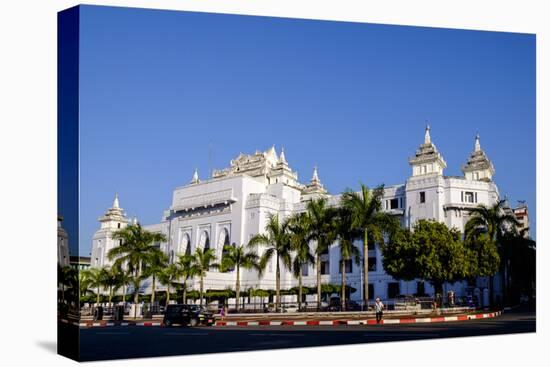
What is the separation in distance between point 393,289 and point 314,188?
11.2m

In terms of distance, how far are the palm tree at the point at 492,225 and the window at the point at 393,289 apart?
29.6ft

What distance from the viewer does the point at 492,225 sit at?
100 ft

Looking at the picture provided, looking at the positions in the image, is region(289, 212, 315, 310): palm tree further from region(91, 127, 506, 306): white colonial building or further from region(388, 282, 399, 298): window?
region(388, 282, 399, 298): window

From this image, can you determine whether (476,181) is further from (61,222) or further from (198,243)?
(61,222)

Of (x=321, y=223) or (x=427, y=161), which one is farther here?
(x=427, y=161)

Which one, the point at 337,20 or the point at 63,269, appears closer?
the point at 63,269

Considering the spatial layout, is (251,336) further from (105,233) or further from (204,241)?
(204,241)

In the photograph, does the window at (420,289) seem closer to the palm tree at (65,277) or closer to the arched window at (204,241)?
the arched window at (204,241)

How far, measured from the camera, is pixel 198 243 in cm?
4628

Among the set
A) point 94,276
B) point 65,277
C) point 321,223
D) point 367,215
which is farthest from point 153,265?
point 65,277

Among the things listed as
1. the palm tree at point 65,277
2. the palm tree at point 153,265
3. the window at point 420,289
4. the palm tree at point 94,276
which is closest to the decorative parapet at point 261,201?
the window at point 420,289

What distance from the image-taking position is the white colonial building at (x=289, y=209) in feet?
130

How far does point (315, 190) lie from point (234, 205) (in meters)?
8.13

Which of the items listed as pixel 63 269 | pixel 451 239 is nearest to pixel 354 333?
pixel 63 269
